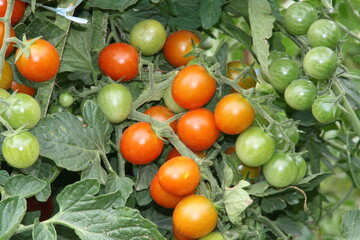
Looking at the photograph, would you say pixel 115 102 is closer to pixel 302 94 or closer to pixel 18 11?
pixel 18 11

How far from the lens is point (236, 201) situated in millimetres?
1067

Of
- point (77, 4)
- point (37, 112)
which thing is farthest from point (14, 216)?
point (77, 4)

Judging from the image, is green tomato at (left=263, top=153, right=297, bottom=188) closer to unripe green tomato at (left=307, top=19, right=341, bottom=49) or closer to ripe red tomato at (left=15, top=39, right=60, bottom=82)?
unripe green tomato at (left=307, top=19, right=341, bottom=49)

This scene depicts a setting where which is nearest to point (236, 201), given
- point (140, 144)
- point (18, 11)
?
point (140, 144)

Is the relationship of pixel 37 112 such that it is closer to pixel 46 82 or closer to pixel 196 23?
pixel 46 82

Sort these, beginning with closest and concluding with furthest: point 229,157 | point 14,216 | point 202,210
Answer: point 14,216 < point 202,210 < point 229,157

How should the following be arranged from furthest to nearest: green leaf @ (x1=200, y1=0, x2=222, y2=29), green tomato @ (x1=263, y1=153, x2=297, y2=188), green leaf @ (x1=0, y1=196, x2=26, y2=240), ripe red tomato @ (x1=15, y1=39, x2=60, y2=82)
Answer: green leaf @ (x1=200, y1=0, x2=222, y2=29) → green tomato @ (x1=263, y1=153, x2=297, y2=188) → ripe red tomato @ (x1=15, y1=39, x2=60, y2=82) → green leaf @ (x1=0, y1=196, x2=26, y2=240)

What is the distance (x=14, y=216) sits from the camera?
→ 93 centimetres

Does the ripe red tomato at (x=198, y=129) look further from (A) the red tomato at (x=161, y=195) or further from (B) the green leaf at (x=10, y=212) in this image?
(B) the green leaf at (x=10, y=212)

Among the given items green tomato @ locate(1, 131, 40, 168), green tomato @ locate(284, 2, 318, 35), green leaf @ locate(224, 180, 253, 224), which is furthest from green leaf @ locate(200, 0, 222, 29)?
green tomato @ locate(1, 131, 40, 168)

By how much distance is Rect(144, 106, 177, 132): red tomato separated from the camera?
1.17 metres

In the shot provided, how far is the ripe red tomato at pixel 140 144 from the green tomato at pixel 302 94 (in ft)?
0.88

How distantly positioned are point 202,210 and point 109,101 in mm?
271

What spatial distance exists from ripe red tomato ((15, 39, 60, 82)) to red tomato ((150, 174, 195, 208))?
0.28 meters
